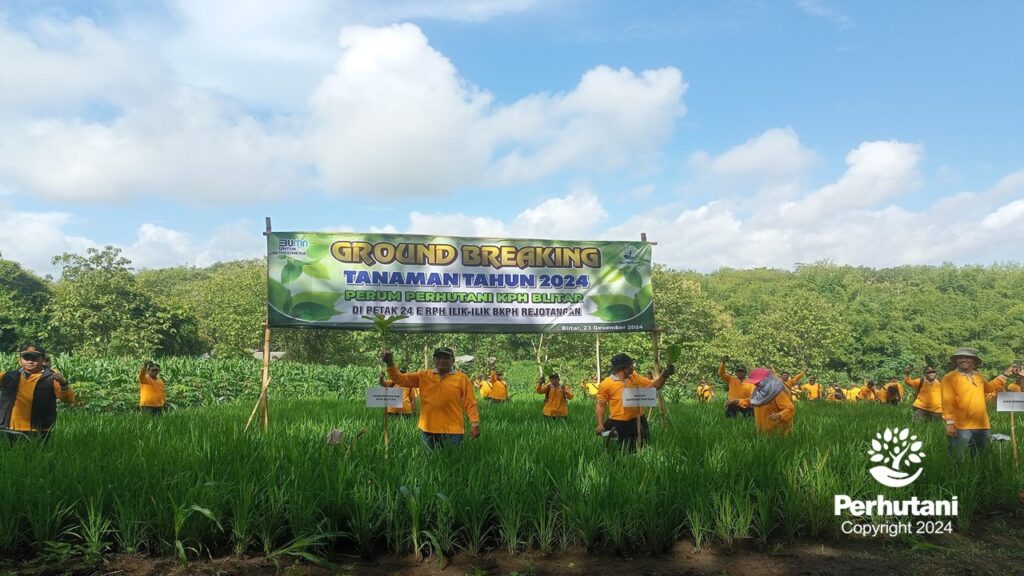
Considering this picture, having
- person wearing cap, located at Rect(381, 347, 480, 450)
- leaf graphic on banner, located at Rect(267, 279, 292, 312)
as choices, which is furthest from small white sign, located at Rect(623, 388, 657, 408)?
leaf graphic on banner, located at Rect(267, 279, 292, 312)

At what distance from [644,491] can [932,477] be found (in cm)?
308

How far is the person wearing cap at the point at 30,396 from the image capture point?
22.4ft

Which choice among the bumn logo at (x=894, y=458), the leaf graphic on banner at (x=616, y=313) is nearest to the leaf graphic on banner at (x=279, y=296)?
the leaf graphic on banner at (x=616, y=313)

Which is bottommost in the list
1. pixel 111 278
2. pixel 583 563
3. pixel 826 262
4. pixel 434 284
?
pixel 583 563

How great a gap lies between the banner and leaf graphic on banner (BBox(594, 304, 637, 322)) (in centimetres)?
2

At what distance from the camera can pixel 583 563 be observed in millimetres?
4570

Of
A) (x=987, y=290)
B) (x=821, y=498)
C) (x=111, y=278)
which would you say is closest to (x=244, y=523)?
(x=821, y=498)

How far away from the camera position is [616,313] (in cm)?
1018

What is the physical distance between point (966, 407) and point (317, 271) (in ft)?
28.5

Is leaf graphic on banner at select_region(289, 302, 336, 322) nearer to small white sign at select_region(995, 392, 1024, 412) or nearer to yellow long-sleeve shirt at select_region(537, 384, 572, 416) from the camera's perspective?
yellow long-sleeve shirt at select_region(537, 384, 572, 416)

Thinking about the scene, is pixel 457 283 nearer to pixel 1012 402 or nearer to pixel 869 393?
pixel 1012 402

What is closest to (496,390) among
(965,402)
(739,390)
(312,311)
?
(739,390)

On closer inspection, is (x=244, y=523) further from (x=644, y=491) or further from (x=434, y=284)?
(x=434, y=284)

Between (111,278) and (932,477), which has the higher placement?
(111,278)
